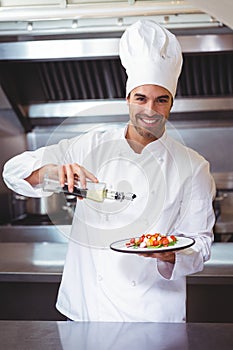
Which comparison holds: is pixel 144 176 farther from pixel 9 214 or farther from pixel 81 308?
pixel 9 214

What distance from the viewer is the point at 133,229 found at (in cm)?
149

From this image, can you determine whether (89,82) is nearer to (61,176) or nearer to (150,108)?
(150,108)

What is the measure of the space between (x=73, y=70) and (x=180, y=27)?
2.24ft

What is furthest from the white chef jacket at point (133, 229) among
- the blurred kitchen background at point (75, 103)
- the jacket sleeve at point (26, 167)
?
the blurred kitchen background at point (75, 103)

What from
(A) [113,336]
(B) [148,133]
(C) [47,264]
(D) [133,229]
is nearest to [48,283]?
(C) [47,264]

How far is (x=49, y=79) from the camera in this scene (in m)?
2.77

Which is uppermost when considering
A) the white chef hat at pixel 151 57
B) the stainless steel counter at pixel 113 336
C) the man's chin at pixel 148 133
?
the white chef hat at pixel 151 57

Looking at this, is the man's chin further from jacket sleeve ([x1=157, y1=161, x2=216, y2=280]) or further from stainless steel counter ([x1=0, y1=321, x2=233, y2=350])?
stainless steel counter ([x1=0, y1=321, x2=233, y2=350])

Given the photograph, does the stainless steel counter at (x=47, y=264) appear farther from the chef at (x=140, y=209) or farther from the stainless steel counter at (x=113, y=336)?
the stainless steel counter at (x=113, y=336)

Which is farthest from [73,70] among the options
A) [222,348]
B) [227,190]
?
[222,348]

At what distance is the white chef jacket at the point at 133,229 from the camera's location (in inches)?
57.9

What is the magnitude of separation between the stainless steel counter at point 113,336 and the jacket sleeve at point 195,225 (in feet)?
0.60

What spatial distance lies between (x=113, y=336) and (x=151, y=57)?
0.71 meters

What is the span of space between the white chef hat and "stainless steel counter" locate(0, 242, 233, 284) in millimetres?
778
